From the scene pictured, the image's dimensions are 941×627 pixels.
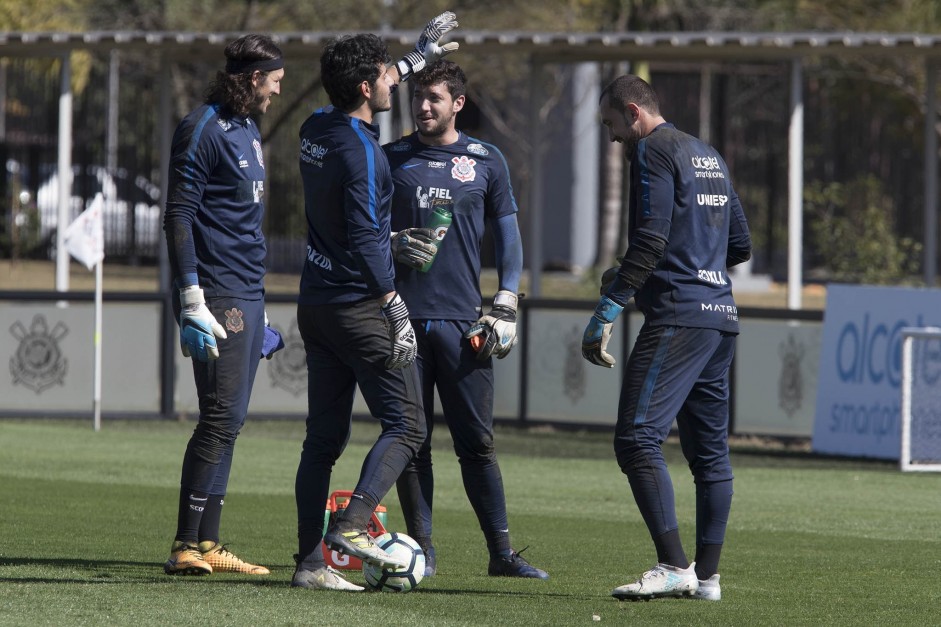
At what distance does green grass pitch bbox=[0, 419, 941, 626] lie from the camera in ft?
18.4

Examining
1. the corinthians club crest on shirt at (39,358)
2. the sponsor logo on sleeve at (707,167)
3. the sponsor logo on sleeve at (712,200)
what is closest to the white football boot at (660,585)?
the sponsor logo on sleeve at (712,200)

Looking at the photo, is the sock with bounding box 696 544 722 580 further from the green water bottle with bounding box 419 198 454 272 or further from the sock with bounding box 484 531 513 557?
the green water bottle with bounding box 419 198 454 272

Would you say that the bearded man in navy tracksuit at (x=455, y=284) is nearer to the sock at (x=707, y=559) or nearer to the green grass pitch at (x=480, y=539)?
the green grass pitch at (x=480, y=539)

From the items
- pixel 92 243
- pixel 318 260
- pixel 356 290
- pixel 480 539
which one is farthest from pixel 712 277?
pixel 92 243

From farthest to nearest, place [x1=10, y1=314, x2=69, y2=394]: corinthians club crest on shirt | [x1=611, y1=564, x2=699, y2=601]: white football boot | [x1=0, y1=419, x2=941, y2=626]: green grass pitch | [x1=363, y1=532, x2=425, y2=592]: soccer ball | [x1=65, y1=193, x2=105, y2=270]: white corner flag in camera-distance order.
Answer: [x1=10, y1=314, x2=69, y2=394]: corinthians club crest on shirt, [x1=65, y1=193, x2=105, y2=270]: white corner flag, [x1=363, y1=532, x2=425, y2=592]: soccer ball, [x1=611, y1=564, x2=699, y2=601]: white football boot, [x1=0, y1=419, x2=941, y2=626]: green grass pitch

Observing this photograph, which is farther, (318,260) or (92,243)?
(92,243)

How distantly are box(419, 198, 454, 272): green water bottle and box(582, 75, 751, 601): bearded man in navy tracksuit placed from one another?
885 millimetres

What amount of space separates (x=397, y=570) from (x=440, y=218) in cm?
152

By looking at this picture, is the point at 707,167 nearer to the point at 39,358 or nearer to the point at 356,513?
the point at 356,513

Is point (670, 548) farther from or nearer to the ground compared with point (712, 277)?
nearer to the ground

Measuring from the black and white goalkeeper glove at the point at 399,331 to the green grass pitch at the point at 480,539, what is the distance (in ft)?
3.04

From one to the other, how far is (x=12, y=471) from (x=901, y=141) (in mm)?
20462

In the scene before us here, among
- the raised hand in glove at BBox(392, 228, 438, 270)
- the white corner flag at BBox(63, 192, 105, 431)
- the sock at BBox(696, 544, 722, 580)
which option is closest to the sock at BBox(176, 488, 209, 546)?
the raised hand in glove at BBox(392, 228, 438, 270)

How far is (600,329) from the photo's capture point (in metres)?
5.81
